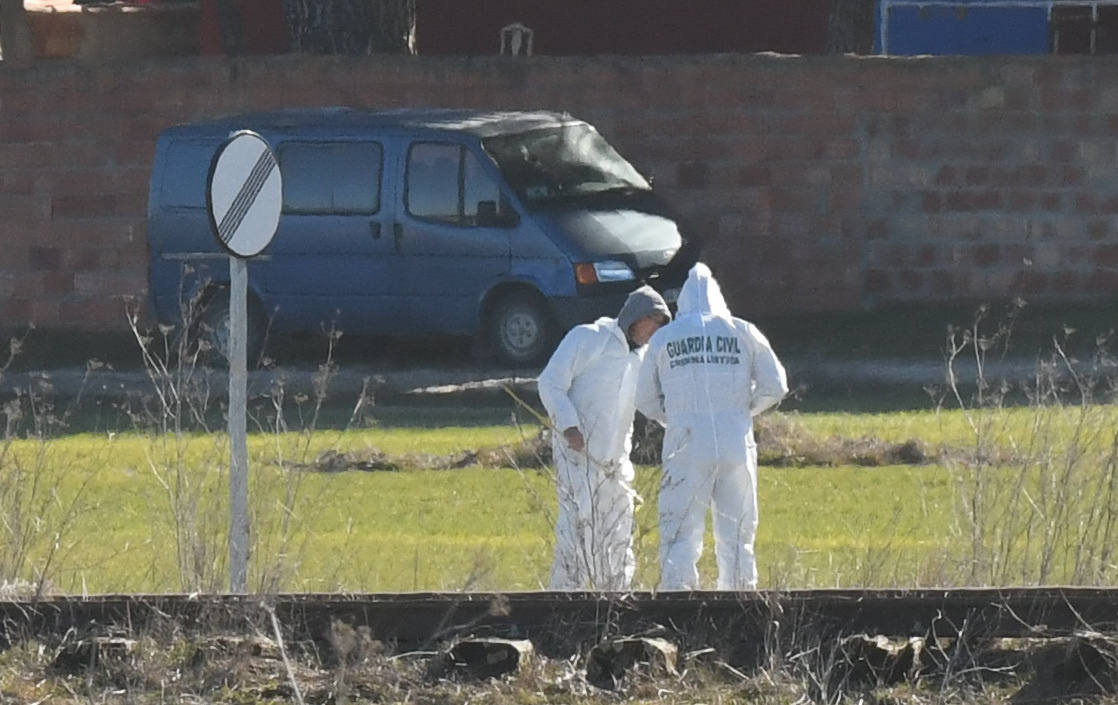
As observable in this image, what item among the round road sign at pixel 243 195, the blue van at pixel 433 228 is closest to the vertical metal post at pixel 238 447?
the round road sign at pixel 243 195

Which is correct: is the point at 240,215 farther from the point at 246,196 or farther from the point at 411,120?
the point at 411,120

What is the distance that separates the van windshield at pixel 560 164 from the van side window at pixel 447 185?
0.19 meters

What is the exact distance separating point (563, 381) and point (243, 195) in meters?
1.54

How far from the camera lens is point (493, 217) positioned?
17.9 m

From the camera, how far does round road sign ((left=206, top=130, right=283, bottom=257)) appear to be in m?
10.1

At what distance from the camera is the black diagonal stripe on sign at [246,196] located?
1013cm

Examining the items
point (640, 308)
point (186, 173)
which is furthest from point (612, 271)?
point (640, 308)

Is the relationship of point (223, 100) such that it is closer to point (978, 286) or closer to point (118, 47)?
point (978, 286)

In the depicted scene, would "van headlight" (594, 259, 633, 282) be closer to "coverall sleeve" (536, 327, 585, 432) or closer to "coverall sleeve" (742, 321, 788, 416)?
"coverall sleeve" (536, 327, 585, 432)

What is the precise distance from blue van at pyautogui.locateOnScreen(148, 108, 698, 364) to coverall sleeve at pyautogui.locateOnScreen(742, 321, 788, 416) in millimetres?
7652

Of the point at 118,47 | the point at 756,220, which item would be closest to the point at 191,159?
→ the point at 756,220

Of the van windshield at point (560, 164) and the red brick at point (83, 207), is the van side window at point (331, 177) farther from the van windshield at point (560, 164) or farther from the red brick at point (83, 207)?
the red brick at point (83, 207)

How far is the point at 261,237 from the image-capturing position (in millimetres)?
10289

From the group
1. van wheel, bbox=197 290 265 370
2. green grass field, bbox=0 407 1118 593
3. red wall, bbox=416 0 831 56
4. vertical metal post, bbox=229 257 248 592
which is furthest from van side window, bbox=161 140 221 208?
vertical metal post, bbox=229 257 248 592
